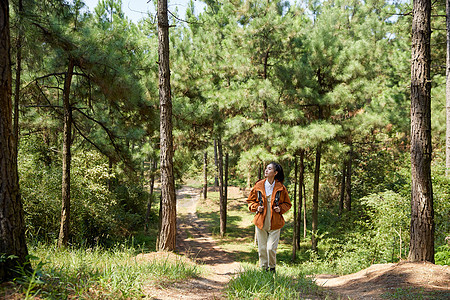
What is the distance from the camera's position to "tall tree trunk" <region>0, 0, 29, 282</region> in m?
2.67

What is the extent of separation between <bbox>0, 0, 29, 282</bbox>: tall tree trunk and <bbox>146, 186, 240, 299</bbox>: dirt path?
56.7 inches

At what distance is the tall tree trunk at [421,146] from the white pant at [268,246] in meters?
2.46

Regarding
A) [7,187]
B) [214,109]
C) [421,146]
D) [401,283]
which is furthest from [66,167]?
[421,146]

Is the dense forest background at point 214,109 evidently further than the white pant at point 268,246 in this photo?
Yes

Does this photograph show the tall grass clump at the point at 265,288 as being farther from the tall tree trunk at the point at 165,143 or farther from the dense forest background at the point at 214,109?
the dense forest background at the point at 214,109

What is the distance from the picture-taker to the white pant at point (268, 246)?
451 cm

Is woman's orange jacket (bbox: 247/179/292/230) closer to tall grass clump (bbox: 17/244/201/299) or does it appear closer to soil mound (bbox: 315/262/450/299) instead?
soil mound (bbox: 315/262/450/299)

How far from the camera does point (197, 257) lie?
37.6 feet

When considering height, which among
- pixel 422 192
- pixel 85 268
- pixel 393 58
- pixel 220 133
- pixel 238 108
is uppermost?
pixel 393 58

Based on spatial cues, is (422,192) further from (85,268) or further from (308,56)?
(308,56)

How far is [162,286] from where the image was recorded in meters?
3.55

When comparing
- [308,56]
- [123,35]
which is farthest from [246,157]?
[123,35]

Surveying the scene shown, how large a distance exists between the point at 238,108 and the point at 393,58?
23.7ft

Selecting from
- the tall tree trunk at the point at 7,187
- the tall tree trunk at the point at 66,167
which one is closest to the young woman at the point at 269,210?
the tall tree trunk at the point at 7,187
